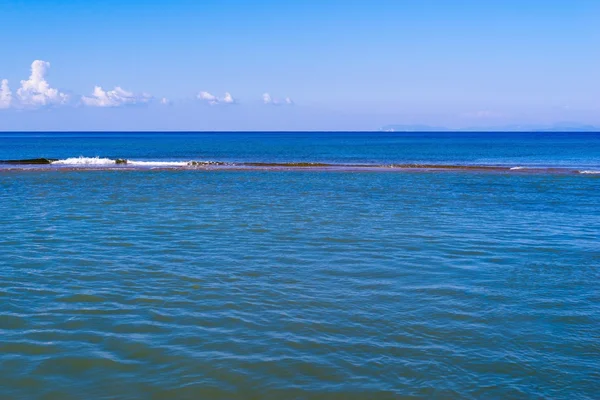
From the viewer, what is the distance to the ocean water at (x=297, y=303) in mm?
8586

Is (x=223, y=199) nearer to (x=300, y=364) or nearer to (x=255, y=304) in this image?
(x=255, y=304)

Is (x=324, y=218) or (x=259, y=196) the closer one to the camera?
(x=324, y=218)

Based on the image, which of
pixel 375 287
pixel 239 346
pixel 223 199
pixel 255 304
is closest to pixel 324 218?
pixel 223 199

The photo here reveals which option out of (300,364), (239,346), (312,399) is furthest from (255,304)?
(312,399)

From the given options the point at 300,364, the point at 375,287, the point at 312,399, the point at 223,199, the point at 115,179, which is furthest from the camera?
the point at 115,179

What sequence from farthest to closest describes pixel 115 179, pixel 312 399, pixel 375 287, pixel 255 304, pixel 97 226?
1. pixel 115 179
2. pixel 97 226
3. pixel 375 287
4. pixel 255 304
5. pixel 312 399

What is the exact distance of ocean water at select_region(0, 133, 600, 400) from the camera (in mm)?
8586

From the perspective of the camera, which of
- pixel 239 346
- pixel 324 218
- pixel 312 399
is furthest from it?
pixel 324 218

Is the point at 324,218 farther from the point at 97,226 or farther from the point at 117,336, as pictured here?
the point at 117,336

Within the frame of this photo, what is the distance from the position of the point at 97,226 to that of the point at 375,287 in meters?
12.4

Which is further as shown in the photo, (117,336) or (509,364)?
(117,336)

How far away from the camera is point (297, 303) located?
11852mm

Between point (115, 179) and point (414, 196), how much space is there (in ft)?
76.1

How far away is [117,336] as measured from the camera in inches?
396
